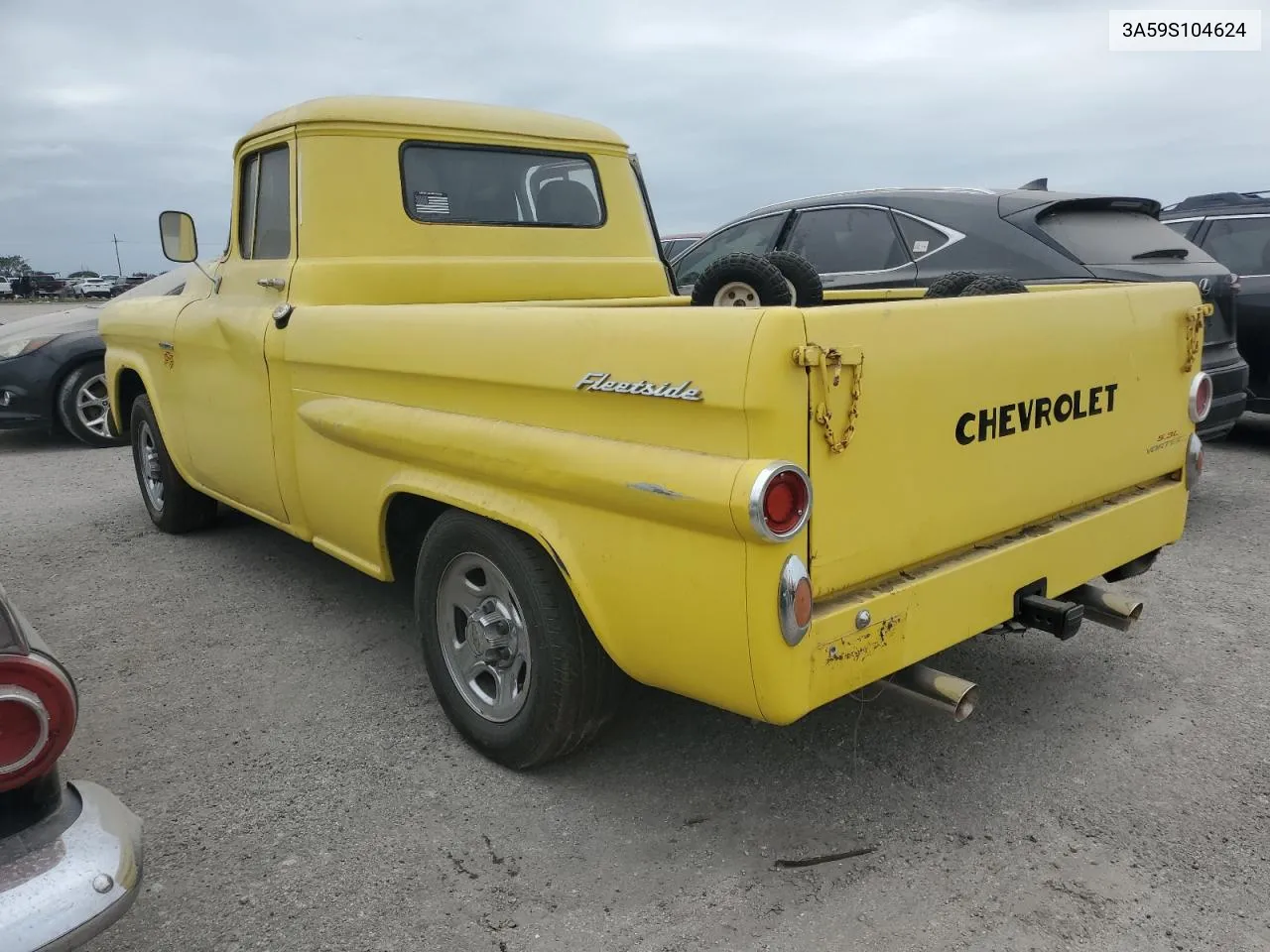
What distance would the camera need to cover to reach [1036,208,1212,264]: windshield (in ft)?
17.7

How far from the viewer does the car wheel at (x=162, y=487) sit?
5.31 m

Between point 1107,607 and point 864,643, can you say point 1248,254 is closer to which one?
point 1107,607

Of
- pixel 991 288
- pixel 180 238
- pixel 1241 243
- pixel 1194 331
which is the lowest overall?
pixel 1194 331

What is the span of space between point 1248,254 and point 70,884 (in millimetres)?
7920

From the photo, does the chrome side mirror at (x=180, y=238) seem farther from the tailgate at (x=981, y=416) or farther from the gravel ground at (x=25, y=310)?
the gravel ground at (x=25, y=310)

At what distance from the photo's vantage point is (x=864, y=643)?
2299 millimetres

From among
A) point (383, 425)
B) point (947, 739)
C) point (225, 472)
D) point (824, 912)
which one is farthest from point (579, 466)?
point (225, 472)

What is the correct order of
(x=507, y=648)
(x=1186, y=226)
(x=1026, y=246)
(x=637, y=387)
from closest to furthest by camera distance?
1. (x=637, y=387)
2. (x=507, y=648)
3. (x=1026, y=246)
4. (x=1186, y=226)

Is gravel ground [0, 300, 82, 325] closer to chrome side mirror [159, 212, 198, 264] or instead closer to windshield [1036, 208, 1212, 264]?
chrome side mirror [159, 212, 198, 264]

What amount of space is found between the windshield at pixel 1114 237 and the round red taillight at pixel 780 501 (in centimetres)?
→ 403

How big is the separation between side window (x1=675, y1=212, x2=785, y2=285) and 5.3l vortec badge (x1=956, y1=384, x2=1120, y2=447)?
380 centimetres

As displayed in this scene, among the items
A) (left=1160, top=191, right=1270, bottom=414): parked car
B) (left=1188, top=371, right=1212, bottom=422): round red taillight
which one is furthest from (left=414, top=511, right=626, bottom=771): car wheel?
(left=1160, top=191, right=1270, bottom=414): parked car

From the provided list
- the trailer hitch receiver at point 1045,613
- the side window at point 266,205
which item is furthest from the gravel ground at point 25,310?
the trailer hitch receiver at point 1045,613

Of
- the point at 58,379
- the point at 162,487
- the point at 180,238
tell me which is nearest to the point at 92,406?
the point at 58,379
